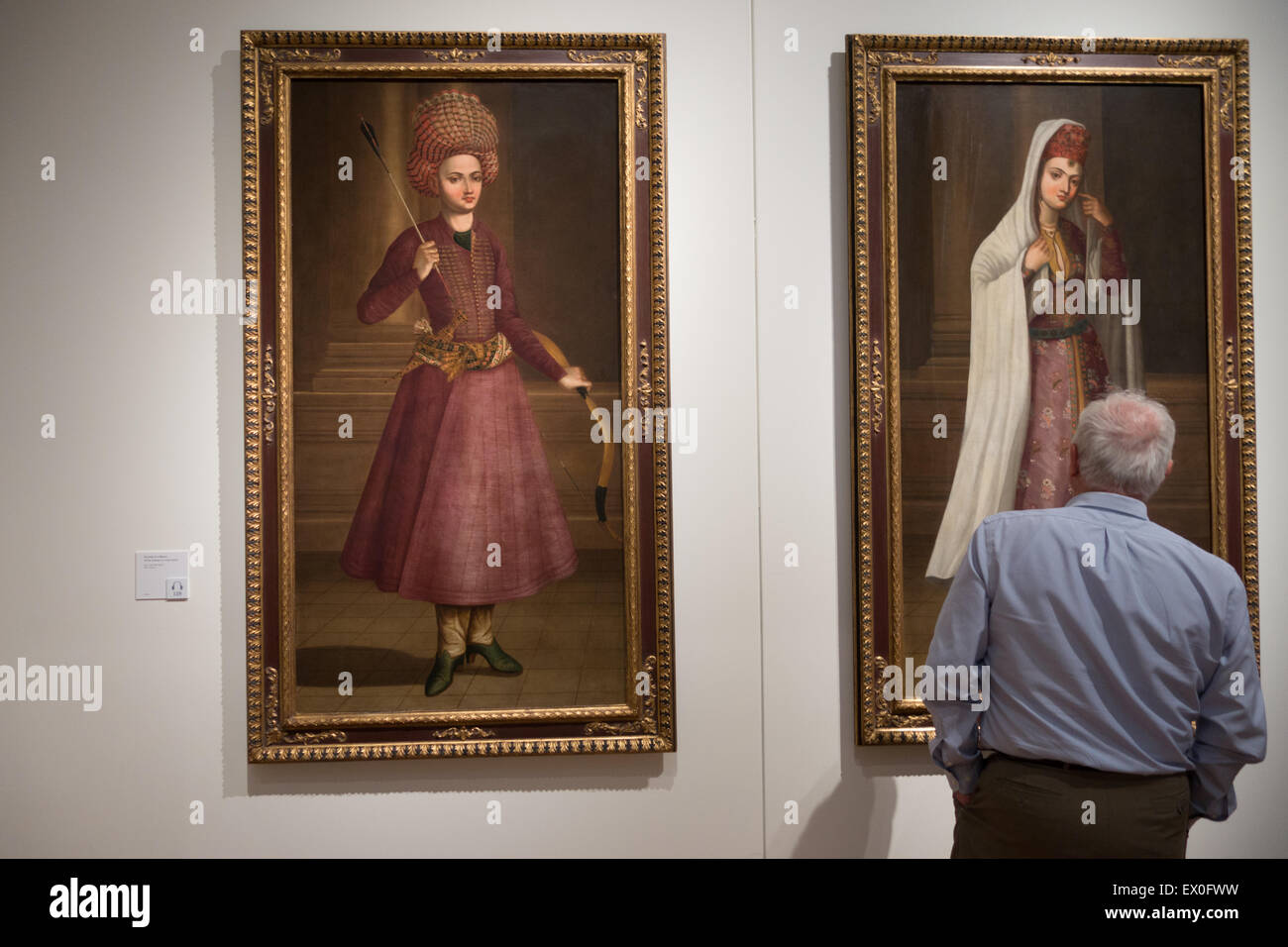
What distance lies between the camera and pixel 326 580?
8.36ft

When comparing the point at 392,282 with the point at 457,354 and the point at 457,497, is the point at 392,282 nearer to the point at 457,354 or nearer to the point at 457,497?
the point at 457,354

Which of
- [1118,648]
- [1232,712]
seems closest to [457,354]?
[1118,648]

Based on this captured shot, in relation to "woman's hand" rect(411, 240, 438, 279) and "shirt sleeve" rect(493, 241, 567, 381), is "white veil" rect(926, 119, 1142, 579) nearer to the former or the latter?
"shirt sleeve" rect(493, 241, 567, 381)

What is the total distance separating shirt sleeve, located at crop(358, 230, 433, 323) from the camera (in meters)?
2.55

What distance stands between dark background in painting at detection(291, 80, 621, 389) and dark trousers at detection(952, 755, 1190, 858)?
1595 millimetres

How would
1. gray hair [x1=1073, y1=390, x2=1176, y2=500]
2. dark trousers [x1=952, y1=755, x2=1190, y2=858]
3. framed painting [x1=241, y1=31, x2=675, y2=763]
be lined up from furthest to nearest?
framed painting [x1=241, y1=31, x2=675, y2=763] → gray hair [x1=1073, y1=390, x2=1176, y2=500] → dark trousers [x1=952, y1=755, x2=1190, y2=858]

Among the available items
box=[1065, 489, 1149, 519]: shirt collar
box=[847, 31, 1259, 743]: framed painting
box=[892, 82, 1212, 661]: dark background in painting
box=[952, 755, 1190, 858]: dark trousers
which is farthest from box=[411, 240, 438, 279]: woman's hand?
box=[952, 755, 1190, 858]: dark trousers

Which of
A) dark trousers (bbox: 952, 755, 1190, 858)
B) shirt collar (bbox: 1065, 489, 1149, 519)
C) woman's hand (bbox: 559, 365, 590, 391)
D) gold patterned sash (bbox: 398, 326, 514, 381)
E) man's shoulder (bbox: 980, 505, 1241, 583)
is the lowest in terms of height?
dark trousers (bbox: 952, 755, 1190, 858)

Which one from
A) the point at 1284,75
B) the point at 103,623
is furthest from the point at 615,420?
the point at 1284,75

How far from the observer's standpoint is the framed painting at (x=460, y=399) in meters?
2.53

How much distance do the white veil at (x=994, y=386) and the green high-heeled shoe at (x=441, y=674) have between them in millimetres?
1562

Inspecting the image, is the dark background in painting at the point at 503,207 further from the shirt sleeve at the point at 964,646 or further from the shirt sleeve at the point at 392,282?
the shirt sleeve at the point at 964,646

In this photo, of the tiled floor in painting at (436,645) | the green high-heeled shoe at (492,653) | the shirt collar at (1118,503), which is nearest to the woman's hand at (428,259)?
the tiled floor in painting at (436,645)

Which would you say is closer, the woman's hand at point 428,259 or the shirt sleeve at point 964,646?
the shirt sleeve at point 964,646
